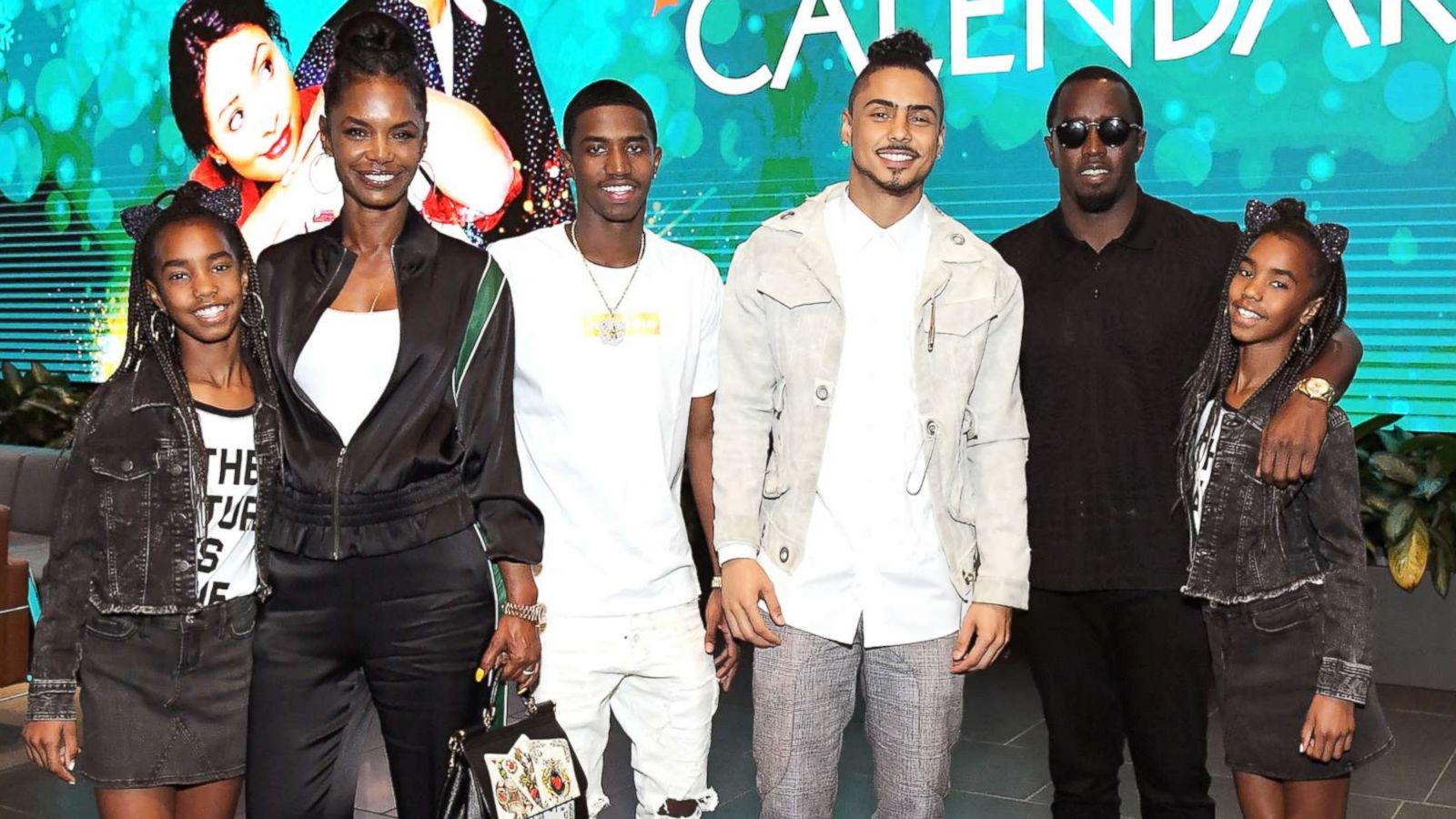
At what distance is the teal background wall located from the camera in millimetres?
5414

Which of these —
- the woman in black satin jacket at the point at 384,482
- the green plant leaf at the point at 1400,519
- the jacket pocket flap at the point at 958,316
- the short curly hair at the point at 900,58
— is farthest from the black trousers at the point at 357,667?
the green plant leaf at the point at 1400,519

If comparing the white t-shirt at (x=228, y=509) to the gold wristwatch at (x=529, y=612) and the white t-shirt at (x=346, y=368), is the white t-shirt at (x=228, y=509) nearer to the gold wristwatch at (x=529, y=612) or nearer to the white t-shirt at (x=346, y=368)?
the white t-shirt at (x=346, y=368)

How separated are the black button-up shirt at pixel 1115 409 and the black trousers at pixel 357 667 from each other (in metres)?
1.15

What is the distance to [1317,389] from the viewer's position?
252 centimetres

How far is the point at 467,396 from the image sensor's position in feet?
8.11

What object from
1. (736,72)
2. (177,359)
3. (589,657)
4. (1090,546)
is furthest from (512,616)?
(736,72)

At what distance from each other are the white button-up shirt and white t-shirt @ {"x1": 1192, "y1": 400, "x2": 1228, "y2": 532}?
48cm

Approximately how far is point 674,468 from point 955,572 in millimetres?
590

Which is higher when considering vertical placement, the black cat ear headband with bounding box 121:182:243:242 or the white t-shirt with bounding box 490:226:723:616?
the black cat ear headband with bounding box 121:182:243:242

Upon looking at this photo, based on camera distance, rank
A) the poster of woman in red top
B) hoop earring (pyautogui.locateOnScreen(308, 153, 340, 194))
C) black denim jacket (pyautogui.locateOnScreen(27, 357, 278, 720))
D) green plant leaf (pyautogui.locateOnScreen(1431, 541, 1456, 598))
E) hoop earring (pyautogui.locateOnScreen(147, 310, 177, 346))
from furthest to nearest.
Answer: hoop earring (pyautogui.locateOnScreen(308, 153, 340, 194)), the poster of woman in red top, green plant leaf (pyautogui.locateOnScreen(1431, 541, 1456, 598)), hoop earring (pyautogui.locateOnScreen(147, 310, 177, 346)), black denim jacket (pyautogui.locateOnScreen(27, 357, 278, 720))

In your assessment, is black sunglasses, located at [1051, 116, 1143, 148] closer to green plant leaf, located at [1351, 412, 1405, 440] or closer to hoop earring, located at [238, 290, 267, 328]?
hoop earring, located at [238, 290, 267, 328]

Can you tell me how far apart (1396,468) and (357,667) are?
13.8 ft

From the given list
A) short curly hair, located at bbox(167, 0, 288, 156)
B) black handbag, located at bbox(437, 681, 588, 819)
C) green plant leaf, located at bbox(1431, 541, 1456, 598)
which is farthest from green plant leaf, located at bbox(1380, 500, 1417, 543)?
short curly hair, located at bbox(167, 0, 288, 156)

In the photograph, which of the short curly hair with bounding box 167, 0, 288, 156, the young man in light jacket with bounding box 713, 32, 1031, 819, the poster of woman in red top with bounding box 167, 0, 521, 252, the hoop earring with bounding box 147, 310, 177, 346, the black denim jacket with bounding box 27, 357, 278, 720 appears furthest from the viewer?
the short curly hair with bounding box 167, 0, 288, 156
